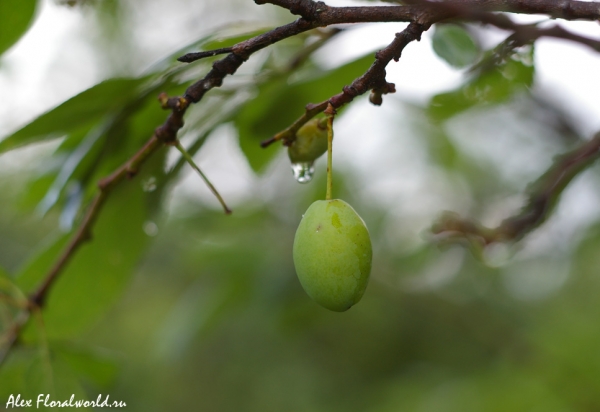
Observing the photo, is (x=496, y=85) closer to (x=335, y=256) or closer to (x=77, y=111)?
(x=335, y=256)

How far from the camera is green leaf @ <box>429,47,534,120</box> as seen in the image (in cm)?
114

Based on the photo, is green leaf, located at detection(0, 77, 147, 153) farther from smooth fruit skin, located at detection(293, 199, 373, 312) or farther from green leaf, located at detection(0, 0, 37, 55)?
smooth fruit skin, located at detection(293, 199, 373, 312)

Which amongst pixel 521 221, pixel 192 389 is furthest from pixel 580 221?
pixel 192 389

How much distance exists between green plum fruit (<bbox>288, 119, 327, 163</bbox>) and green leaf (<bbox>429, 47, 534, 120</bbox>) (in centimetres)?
47

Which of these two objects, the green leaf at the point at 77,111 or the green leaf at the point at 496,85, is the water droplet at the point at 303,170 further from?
the green leaf at the point at 496,85

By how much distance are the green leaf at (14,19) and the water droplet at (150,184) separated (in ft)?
1.11

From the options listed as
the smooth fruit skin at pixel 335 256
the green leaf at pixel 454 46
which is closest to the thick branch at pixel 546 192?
the green leaf at pixel 454 46

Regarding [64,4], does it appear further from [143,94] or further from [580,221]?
[580,221]

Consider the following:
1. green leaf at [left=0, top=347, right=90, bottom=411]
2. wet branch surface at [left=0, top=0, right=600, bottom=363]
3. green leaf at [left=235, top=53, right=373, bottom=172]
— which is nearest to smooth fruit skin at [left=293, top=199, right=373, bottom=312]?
wet branch surface at [left=0, top=0, right=600, bottom=363]

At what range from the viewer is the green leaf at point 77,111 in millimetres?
948

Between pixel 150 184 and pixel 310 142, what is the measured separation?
40cm

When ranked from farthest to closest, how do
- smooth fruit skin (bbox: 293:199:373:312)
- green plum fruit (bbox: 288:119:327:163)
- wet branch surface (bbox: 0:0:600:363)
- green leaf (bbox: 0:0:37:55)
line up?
green leaf (bbox: 0:0:37:55) < green plum fruit (bbox: 288:119:327:163) < smooth fruit skin (bbox: 293:199:373:312) < wet branch surface (bbox: 0:0:600:363)

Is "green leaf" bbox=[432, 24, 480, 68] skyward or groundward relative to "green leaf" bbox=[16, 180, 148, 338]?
skyward

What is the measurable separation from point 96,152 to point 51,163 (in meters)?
0.23
